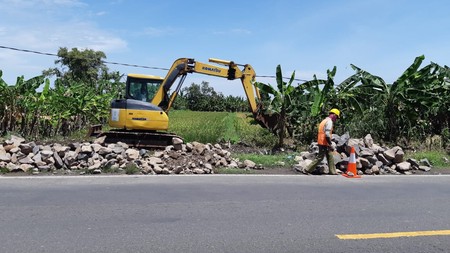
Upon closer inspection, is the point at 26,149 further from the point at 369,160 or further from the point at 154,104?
the point at 369,160

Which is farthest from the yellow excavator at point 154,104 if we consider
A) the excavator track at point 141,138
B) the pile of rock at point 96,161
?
the pile of rock at point 96,161

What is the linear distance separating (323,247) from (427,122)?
14.0 m

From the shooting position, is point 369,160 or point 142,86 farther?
point 142,86

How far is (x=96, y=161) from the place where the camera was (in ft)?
33.3

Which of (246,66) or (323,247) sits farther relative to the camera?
(246,66)

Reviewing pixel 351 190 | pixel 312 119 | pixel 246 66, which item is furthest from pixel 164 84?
pixel 351 190

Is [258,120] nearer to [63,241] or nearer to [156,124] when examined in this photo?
[156,124]

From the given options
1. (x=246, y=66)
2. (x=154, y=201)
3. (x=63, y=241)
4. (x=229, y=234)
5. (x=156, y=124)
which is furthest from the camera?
(x=246, y=66)

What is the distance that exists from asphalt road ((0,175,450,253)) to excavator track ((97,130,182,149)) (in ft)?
13.7

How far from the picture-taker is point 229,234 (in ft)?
17.1

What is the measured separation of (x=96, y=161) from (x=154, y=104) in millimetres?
4088

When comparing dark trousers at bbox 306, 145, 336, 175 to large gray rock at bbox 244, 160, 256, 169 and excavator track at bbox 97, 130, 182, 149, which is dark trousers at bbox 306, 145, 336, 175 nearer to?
large gray rock at bbox 244, 160, 256, 169

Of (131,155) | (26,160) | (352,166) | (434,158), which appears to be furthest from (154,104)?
(434,158)

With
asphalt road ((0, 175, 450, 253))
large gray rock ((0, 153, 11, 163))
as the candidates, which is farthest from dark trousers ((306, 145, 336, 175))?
large gray rock ((0, 153, 11, 163))
